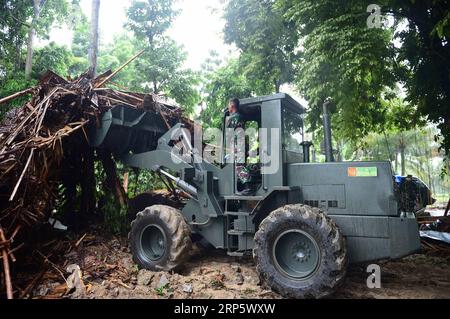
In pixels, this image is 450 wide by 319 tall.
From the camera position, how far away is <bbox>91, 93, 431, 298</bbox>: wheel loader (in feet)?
14.0

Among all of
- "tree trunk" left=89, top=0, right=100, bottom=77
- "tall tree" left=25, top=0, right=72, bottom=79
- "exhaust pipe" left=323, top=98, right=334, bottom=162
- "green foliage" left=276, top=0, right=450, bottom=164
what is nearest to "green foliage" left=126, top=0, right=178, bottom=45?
"tree trunk" left=89, top=0, right=100, bottom=77

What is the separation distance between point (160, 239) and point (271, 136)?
2.57m

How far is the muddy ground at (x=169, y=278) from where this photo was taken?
4562 mm

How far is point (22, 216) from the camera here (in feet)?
16.1

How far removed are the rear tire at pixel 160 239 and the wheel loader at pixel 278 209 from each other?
0.02m

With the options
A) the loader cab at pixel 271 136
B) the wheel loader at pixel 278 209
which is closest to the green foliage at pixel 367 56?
the wheel loader at pixel 278 209

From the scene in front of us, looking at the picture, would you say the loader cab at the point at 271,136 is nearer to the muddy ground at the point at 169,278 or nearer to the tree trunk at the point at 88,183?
the muddy ground at the point at 169,278

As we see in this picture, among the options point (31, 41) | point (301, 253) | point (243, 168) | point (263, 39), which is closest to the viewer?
point (301, 253)

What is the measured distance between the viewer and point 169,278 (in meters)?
5.01

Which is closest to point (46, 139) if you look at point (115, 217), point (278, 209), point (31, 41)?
point (115, 217)

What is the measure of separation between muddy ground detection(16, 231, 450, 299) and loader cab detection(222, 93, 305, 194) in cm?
145

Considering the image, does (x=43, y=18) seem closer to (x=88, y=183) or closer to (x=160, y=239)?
(x=88, y=183)
